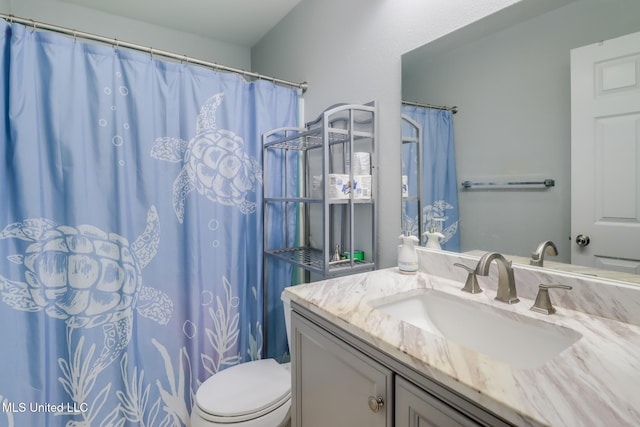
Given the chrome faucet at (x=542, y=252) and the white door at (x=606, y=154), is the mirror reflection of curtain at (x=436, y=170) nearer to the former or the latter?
the chrome faucet at (x=542, y=252)

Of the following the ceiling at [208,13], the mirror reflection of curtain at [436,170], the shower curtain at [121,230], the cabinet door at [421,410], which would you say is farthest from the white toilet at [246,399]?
the ceiling at [208,13]

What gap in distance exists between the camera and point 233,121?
173 cm

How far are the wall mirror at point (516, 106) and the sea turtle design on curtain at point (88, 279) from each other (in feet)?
4.65

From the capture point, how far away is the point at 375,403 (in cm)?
72

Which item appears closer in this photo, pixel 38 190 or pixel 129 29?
pixel 38 190

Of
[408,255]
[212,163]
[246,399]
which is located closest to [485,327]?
[408,255]

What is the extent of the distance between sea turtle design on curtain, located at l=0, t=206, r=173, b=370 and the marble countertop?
995 millimetres

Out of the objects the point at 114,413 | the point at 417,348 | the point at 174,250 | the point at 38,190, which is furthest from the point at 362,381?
the point at 38,190

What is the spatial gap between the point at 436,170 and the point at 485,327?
0.62 m

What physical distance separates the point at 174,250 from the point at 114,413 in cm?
78

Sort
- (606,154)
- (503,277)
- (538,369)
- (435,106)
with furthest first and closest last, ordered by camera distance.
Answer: (435,106), (503,277), (606,154), (538,369)

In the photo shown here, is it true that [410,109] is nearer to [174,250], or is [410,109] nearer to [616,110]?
[616,110]

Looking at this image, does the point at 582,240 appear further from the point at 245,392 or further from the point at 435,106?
the point at 245,392

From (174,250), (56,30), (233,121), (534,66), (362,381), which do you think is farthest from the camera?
(233,121)
